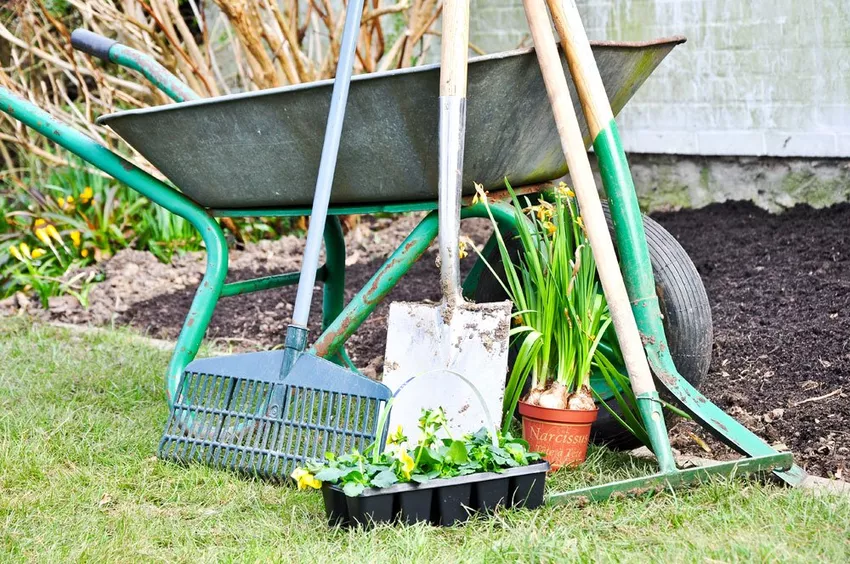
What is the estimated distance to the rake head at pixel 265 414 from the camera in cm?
187

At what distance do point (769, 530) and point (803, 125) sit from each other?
273 cm

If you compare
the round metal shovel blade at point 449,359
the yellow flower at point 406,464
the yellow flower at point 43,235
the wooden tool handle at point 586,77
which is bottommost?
the yellow flower at point 406,464

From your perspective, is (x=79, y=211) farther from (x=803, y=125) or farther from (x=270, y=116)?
(x=803, y=125)

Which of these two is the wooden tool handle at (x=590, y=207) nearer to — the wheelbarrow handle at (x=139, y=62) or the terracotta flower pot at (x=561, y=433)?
the terracotta flower pot at (x=561, y=433)

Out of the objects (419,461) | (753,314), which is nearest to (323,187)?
(419,461)

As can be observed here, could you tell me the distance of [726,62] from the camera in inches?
163

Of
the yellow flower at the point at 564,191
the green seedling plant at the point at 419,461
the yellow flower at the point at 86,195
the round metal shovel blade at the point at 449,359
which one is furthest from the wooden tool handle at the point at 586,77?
the yellow flower at the point at 86,195

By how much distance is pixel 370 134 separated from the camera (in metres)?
2.14

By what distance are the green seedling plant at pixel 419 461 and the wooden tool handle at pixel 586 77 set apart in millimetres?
721

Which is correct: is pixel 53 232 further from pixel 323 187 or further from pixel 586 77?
pixel 586 77

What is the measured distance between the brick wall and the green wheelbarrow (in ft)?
6.13

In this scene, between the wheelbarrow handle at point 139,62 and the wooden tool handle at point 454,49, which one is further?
the wheelbarrow handle at point 139,62

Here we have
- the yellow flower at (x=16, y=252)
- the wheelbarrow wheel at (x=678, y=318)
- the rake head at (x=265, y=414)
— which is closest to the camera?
the rake head at (x=265, y=414)

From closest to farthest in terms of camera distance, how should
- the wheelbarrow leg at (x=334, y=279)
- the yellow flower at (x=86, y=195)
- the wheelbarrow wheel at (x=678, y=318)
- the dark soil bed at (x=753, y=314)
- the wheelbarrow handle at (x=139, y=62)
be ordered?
the wheelbarrow wheel at (x=678, y=318) → the dark soil bed at (x=753, y=314) → the wheelbarrow handle at (x=139, y=62) → the wheelbarrow leg at (x=334, y=279) → the yellow flower at (x=86, y=195)
